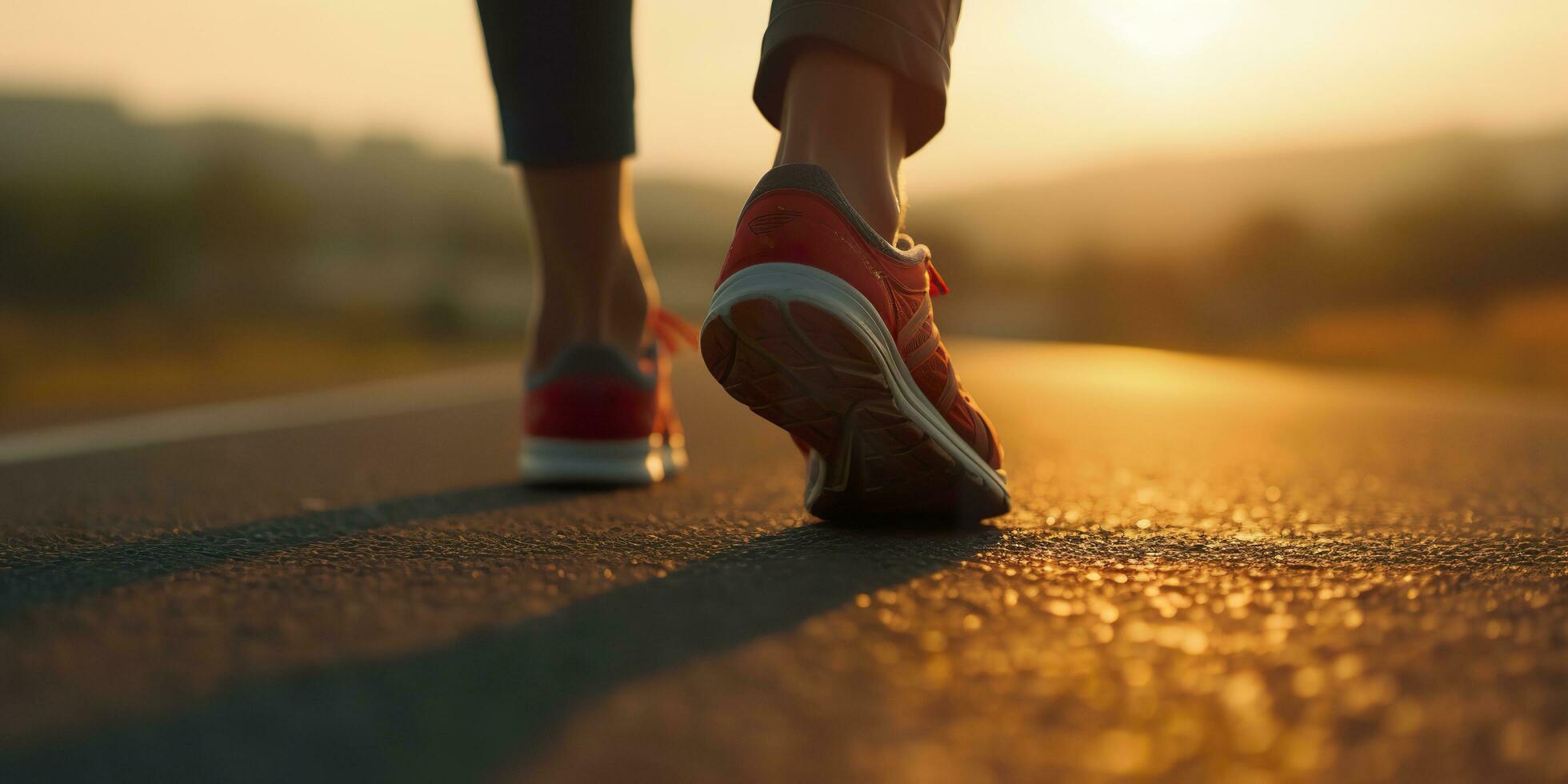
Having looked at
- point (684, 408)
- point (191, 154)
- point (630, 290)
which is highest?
point (191, 154)

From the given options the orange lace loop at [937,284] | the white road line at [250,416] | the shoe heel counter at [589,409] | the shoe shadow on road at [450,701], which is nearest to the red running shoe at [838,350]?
the orange lace loop at [937,284]

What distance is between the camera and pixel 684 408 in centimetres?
343

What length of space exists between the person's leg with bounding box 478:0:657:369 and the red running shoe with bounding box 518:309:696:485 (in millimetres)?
37

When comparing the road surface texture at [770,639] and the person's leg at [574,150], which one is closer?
the road surface texture at [770,639]

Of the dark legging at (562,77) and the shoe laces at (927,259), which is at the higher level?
the dark legging at (562,77)

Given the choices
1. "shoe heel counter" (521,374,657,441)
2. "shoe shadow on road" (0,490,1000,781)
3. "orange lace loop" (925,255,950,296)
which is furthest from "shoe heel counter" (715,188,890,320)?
"shoe heel counter" (521,374,657,441)

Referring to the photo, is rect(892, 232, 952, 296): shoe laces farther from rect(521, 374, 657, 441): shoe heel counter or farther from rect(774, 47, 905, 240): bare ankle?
rect(521, 374, 657, 441): shoe heel counter

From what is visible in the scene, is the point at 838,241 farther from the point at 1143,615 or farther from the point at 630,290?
the point at 630,290

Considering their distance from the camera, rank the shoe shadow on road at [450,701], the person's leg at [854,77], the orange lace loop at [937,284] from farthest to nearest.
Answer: the orange lace loop at [937,284], the person's leg at [854,77], the shoe shadow on road at [450,701]

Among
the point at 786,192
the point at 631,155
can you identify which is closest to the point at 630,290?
the point at 631,155

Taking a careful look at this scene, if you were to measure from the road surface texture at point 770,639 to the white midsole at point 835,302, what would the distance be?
13 centimetres

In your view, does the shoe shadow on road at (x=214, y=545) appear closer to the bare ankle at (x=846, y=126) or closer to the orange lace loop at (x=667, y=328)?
the orange lace loop at (x=667, y=328)

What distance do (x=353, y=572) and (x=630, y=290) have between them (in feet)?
2.81

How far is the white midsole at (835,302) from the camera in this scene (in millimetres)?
988
